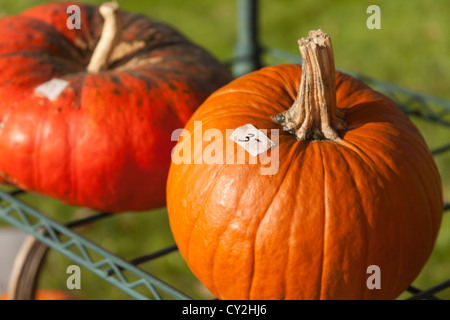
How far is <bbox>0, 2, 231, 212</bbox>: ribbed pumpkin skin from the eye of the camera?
1182mm

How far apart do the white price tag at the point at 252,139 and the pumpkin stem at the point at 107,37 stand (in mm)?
469

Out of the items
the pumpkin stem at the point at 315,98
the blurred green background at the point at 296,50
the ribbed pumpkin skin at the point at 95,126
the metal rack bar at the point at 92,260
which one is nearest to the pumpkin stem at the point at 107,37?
the ribbed pumpkin skin at the point at 95,126

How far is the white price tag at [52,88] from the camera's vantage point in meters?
1.20

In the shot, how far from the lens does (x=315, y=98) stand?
93 centimetres

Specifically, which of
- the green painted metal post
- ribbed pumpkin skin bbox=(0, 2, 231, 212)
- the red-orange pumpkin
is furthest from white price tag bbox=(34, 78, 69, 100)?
the green painted metal post

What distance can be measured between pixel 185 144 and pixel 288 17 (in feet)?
8.21

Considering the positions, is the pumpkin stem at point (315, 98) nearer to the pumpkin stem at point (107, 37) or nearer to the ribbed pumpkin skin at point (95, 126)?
the ribbed pumpkin skin at point (95, 126)

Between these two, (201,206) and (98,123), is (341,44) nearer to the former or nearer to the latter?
(98,123)

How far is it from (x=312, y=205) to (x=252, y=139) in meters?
0.12

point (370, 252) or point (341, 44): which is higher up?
point (341, 44)

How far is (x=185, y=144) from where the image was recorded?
990 mm

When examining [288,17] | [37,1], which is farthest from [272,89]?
[37,1]

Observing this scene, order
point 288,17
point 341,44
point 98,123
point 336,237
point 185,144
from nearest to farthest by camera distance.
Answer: point 336,237 → point 185,144 → point 98,123 → point 341,44 → point 288,17

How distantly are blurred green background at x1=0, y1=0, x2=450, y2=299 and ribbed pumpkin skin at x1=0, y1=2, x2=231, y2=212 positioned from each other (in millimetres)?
1022
